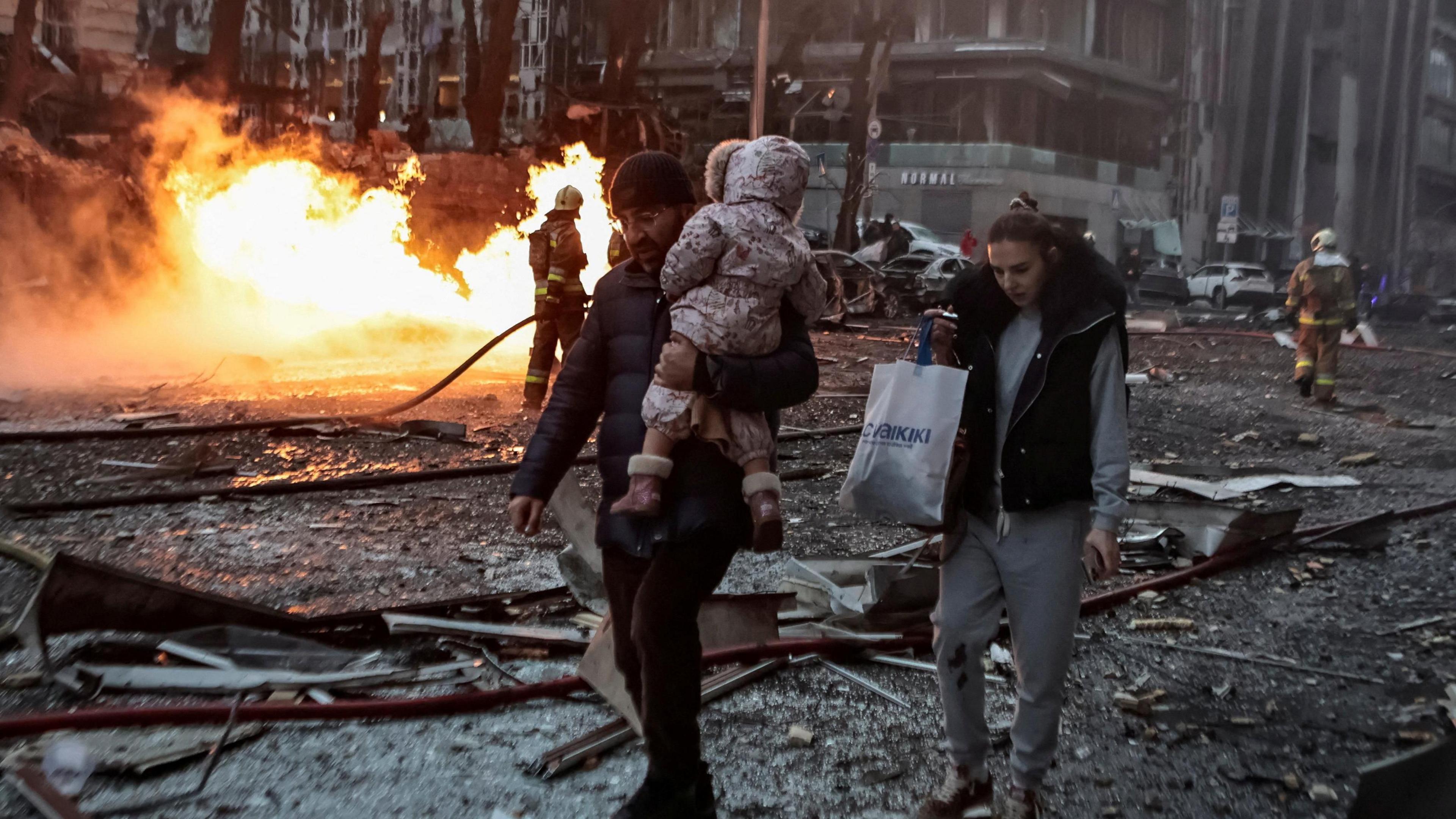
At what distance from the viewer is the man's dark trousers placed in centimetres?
317

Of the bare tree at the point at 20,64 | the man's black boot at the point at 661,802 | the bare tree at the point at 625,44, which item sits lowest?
the man's black boot at the point at 661,802

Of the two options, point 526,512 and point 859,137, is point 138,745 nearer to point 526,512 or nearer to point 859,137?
point 526,512

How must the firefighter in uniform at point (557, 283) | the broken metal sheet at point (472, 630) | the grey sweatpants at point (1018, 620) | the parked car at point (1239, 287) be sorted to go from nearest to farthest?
the grey sweatpants at point (1018, 620) < the broken metal sheet at point (472, 630) < the firefighter in uniform at point (557, 283) < the parked car at point (1239, 287)

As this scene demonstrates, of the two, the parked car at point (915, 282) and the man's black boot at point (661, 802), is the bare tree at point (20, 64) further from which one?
the man's black boot at point (661, 802)

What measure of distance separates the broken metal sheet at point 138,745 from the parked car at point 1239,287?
34.0m

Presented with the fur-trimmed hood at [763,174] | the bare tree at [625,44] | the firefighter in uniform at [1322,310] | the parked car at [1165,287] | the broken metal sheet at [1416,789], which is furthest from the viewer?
the parked car at [1165,287]

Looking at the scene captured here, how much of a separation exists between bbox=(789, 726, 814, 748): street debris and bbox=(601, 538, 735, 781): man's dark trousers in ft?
2.97

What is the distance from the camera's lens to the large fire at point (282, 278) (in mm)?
16984

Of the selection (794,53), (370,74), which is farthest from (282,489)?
(794,53)

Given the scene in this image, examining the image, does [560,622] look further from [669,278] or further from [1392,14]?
[1392,14]

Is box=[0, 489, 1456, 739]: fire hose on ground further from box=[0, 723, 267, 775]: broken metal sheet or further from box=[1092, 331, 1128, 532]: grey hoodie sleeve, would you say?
box=[1092, 331, 1128, 532]: grey hoodie sleeve

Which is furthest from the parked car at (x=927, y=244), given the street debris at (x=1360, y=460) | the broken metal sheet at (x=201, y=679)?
the broken metal sheet at (x=201, y=679)

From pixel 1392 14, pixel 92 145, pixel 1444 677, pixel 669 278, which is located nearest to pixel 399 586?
pixel 669 278

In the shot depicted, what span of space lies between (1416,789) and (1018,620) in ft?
3.55
